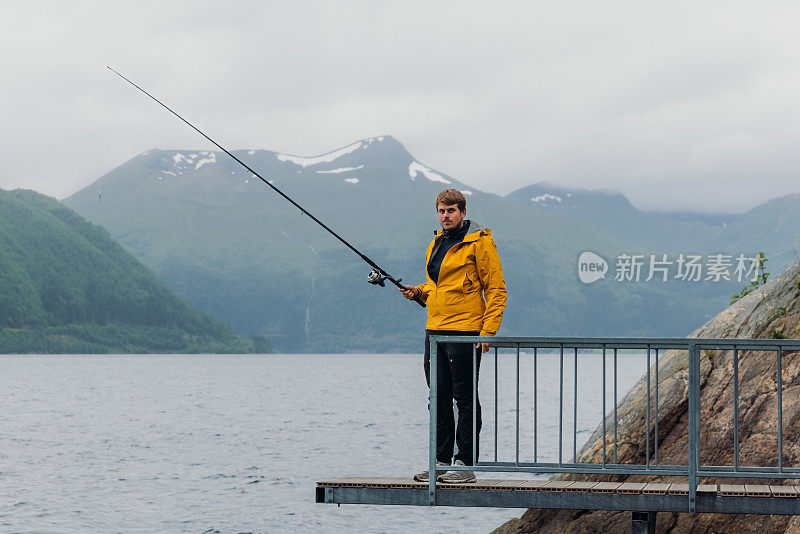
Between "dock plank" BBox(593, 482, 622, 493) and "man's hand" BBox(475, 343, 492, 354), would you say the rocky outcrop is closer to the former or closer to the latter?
"dock plank" BBox(593, 482, 622, 493)

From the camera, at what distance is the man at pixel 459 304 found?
7805mm

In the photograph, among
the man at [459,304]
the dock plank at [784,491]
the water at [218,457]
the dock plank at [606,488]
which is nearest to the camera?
the dock plank at [784,491]

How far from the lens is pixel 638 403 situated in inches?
413

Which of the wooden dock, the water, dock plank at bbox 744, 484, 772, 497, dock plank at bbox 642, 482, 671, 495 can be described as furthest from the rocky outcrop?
the water

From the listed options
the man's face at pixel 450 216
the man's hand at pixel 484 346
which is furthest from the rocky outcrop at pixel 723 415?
the man's face at pixel 450 216

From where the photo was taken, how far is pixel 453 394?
799cm

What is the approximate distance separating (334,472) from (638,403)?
2046 centimetres

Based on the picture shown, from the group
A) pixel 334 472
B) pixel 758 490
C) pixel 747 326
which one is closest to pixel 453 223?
pixel 758 490

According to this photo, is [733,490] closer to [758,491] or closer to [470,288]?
[758,491]

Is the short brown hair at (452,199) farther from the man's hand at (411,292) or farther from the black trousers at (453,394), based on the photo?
the black trousers at (453,394)

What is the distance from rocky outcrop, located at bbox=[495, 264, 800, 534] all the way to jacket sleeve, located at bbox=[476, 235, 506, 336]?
267 centimetres

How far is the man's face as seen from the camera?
7.86 meters

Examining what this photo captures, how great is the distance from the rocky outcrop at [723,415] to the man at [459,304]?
244 centimetres

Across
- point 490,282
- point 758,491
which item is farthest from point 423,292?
point 758,491
